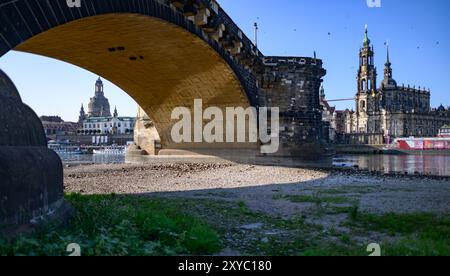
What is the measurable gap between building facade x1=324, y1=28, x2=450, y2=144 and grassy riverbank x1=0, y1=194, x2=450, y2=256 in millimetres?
129202

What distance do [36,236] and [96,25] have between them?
1328 centimetres

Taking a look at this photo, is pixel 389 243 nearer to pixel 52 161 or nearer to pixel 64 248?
pixel 64 248

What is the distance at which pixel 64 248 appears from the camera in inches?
181

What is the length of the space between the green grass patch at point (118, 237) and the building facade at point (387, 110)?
432ft

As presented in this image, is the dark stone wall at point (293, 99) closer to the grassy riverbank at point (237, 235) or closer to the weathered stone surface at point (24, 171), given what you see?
the grassy riverbank at point (237, 235)

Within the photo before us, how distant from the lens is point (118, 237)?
18.9 ft

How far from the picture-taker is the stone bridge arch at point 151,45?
404 inches

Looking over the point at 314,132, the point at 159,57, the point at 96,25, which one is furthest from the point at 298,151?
the point at 96,25

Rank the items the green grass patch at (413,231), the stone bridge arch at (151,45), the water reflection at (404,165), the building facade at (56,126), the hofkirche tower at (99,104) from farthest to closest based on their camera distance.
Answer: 1. the hofkirche tower at (99,104)
2. the building facade at (56,126)
3. the water reflection at (404,165)
4. the stone bridge arch at (151,45)
5. the green grass patch at (413,231)

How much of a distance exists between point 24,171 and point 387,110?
476ft

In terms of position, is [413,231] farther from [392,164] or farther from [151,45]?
[392,164]

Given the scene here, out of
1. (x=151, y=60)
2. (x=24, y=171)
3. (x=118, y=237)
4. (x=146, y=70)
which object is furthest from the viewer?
(x=146, y=70)

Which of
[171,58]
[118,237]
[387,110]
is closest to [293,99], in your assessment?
[171,58]

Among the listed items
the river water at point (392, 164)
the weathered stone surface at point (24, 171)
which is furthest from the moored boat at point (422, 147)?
the weathered stone surface at point (24, 171)
